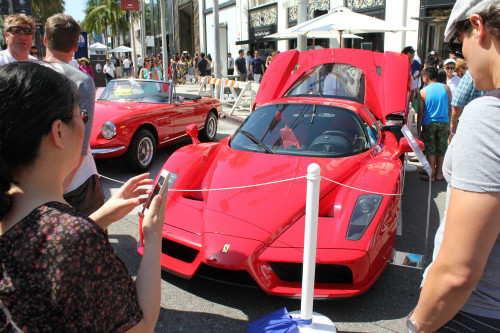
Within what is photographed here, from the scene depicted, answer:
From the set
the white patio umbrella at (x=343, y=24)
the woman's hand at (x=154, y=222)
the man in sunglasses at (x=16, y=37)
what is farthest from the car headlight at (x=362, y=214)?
the white patio umbrella at (x=343, y=24)

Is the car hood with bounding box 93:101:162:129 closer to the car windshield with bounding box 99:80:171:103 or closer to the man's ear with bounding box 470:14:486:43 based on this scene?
the car windshield with bounding box 99:80:171:103

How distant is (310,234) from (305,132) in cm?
202

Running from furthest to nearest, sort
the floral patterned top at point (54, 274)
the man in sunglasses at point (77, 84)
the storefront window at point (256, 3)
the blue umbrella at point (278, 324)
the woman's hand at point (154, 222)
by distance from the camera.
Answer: the storefront window at point (256, 3)
the man in sunglasses at point (77, 84)
the blue umbrella at point (278, 324)
the woman's hand at point (154, 222)
the floral patterned top at point (54, 274)

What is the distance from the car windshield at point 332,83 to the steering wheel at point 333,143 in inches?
56.5

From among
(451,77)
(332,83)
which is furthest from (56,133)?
(451,77)

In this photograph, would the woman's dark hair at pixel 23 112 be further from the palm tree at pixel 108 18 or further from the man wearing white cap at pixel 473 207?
the palm tree at pixel 108 18

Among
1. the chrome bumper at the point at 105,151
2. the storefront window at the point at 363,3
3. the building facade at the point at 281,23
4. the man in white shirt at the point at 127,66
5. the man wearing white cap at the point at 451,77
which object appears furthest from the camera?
the man in white shirt at the point at 127,66

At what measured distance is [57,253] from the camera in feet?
2.99

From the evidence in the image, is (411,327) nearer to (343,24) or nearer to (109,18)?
(343,24)

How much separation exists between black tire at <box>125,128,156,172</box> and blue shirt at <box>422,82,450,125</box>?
4.41 metres

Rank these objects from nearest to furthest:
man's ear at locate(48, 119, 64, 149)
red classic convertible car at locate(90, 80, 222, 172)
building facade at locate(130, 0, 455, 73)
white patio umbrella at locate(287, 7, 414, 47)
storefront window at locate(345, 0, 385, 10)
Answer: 1. man's ear at locate(48, 119, 64, 149)
2. red classic convertible car at locate(90, 80, 222, 172)
3. white patio umbrella at locate(287, 7, 414, 47)
4. building facade at locate(130, 0, 455, 73)
5. storefront window at locate(345, 0, 385, 10)

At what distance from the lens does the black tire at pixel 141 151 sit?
6.41 m

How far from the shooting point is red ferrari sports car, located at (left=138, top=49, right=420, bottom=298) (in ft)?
9.12

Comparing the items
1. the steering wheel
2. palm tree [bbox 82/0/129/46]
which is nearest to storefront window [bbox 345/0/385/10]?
the steering wheel
